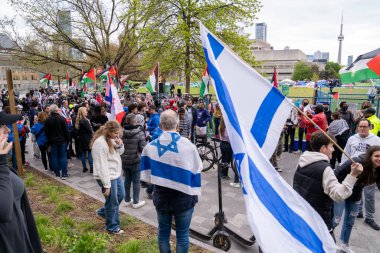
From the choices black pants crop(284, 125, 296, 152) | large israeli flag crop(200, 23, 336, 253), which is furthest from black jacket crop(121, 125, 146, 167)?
black pants crop(284, 125, 296, 152)

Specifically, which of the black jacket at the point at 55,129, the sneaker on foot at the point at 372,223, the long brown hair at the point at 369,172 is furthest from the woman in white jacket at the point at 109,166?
the sneaker on foot at the point at 372,223

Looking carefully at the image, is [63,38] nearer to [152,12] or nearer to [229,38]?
[152,12]

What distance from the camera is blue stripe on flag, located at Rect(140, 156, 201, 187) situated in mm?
3086

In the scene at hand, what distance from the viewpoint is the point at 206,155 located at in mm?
8273

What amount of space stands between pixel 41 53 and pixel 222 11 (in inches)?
628

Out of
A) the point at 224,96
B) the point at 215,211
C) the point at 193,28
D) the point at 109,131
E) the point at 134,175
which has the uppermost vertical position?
the point at 193,28

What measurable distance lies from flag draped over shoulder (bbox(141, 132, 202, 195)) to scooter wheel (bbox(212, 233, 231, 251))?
126 centimetres

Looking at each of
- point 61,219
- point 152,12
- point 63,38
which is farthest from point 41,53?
point 61,219

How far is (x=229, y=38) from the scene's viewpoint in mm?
17562

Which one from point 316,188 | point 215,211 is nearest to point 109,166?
point 215,211

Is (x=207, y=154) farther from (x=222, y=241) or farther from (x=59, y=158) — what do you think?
(x=222, y=241)

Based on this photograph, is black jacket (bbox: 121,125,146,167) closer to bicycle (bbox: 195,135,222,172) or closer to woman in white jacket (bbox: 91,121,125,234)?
woman in white jacket (bbox: 91,121,125,234)

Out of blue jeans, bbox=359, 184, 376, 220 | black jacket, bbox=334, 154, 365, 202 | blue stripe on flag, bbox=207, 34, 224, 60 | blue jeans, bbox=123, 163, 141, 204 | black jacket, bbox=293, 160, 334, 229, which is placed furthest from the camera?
blue jeans, bbox=123, 163, 141, 204

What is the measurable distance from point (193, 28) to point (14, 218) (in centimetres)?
1700
